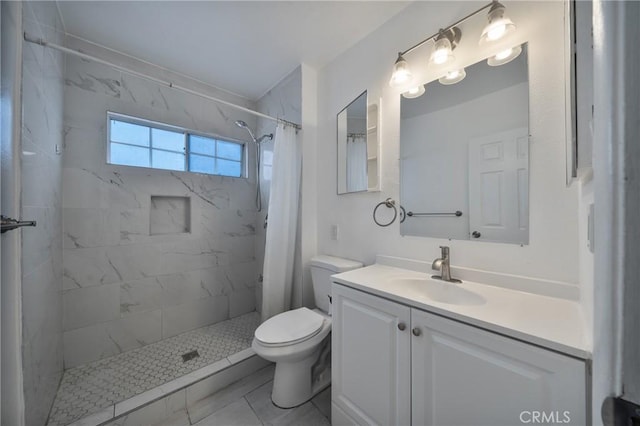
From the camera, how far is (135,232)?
77.2 inches

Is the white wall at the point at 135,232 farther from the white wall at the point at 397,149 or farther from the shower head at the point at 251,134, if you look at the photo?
the white wall at the point at 397,149

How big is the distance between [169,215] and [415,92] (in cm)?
222

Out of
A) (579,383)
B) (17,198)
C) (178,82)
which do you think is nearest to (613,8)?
(579,383)

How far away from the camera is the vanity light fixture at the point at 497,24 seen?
104 cm

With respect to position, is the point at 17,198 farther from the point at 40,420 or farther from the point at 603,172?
the point at 603,172

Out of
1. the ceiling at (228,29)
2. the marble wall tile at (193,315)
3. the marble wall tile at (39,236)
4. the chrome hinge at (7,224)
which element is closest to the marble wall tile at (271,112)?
the ceiling at (228,29)

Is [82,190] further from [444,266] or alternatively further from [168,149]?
[444,266]

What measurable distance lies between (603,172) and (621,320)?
0.52ft

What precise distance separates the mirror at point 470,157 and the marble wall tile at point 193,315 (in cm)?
198

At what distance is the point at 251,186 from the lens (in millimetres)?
2629

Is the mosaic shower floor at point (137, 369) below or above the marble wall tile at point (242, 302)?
below

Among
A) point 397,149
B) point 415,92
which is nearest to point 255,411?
point 397,149

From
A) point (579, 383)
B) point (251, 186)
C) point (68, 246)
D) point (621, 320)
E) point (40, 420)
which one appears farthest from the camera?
point (251, 186)

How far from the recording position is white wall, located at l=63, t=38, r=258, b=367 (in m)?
1.72
